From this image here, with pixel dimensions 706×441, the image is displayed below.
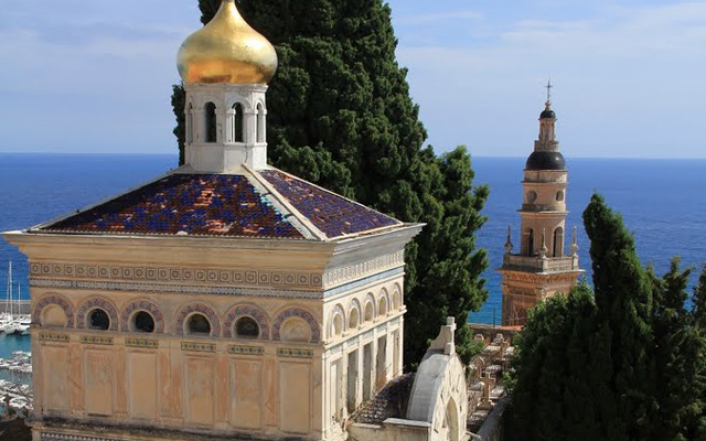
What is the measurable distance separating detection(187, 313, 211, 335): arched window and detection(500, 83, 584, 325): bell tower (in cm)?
2433

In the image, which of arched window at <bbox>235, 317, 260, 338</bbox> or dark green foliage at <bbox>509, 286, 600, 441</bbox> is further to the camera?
dark green foliage at <bbox>509, 286, 600, 441</bbox>

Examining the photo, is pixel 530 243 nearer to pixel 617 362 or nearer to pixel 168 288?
pixel 617 362

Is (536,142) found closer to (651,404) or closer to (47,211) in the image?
(651,404)

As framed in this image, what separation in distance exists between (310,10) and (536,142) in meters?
16.6

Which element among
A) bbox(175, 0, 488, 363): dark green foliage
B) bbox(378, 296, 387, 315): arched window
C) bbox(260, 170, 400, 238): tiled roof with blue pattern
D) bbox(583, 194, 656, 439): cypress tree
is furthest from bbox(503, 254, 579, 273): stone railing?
bbox(378, 296, 387, 315): arched window

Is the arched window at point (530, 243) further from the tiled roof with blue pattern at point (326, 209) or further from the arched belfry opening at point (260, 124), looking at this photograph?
the arched belfry opening at point (260, 124)

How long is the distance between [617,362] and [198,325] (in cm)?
917

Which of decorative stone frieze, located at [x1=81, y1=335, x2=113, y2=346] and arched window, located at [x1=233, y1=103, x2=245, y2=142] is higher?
arched window, located at [x1=233, y1=103, x2=245, y2=142]

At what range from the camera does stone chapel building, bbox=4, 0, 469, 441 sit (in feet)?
47.7

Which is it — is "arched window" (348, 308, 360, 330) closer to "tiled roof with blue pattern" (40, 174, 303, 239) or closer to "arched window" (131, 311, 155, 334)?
"tiled roof with blue pattern" (40, 174, 303, 239)

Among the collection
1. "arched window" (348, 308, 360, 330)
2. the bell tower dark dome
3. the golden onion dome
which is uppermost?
the golden onion dome

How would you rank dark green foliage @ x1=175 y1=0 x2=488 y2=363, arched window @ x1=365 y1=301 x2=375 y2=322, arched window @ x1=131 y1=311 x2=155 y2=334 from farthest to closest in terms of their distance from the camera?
dark green foliage @ x1=175 y1=0 x2=488 y2=363 → arched window @ x1=365 y1=301 x2=375 y2=322 → arched window @ x1=131 y1=311 x2=155 y2=334

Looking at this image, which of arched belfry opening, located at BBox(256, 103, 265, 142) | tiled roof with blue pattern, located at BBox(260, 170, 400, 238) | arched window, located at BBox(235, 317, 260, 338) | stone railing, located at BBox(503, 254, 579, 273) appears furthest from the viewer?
stone railing, located at BBox(503, 254, 579, 273)

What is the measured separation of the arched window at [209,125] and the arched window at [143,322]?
3415 mm
